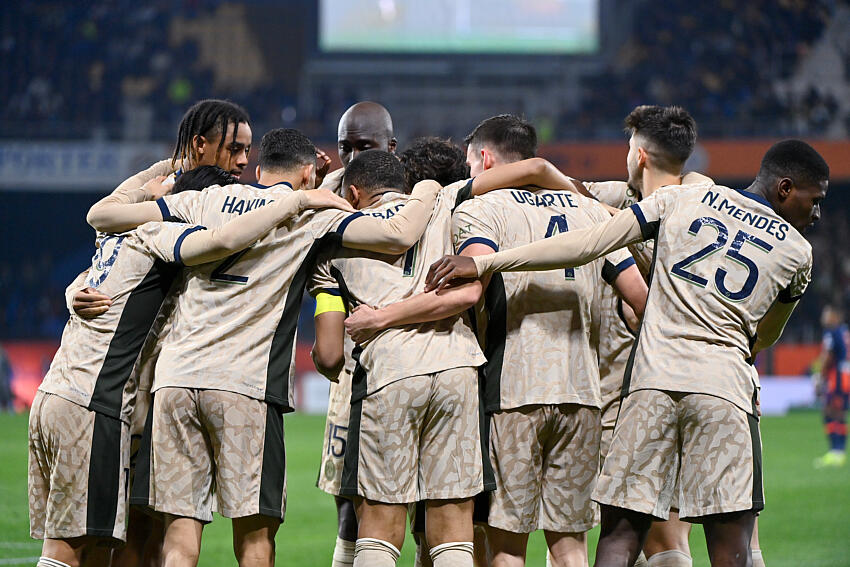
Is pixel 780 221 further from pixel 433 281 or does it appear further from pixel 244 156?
pixel 244 156

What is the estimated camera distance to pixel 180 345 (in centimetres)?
401

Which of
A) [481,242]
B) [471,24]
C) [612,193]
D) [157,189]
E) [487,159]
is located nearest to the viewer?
[481,242]

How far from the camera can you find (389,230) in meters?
4.00

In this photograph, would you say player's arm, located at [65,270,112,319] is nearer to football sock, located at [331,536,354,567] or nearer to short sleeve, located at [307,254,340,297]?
short sleeve, located at [307,254,340,297]

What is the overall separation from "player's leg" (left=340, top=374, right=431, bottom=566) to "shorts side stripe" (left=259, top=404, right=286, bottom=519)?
0.26m

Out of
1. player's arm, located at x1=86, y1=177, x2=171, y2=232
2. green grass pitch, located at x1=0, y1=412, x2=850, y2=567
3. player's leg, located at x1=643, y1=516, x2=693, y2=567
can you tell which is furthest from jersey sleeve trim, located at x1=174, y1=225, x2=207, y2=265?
green grass pitch, located at x1=0, y1=412, x2=850, y2=567

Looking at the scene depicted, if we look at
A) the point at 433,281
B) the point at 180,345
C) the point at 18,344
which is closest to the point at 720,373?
the point at 433,281

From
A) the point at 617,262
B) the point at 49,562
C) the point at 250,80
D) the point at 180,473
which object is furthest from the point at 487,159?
the point at 250,80

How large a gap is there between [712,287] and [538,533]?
5560mm

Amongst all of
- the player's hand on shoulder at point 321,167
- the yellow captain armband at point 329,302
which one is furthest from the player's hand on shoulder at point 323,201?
the player's hand on shoulder at point 321,167

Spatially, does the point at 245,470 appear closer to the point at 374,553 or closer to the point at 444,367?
the point at 374,553

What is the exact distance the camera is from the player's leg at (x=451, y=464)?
12.8 feet

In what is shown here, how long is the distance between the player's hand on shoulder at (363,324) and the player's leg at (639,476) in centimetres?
107

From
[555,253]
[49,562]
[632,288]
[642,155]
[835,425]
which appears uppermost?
[642,155]
